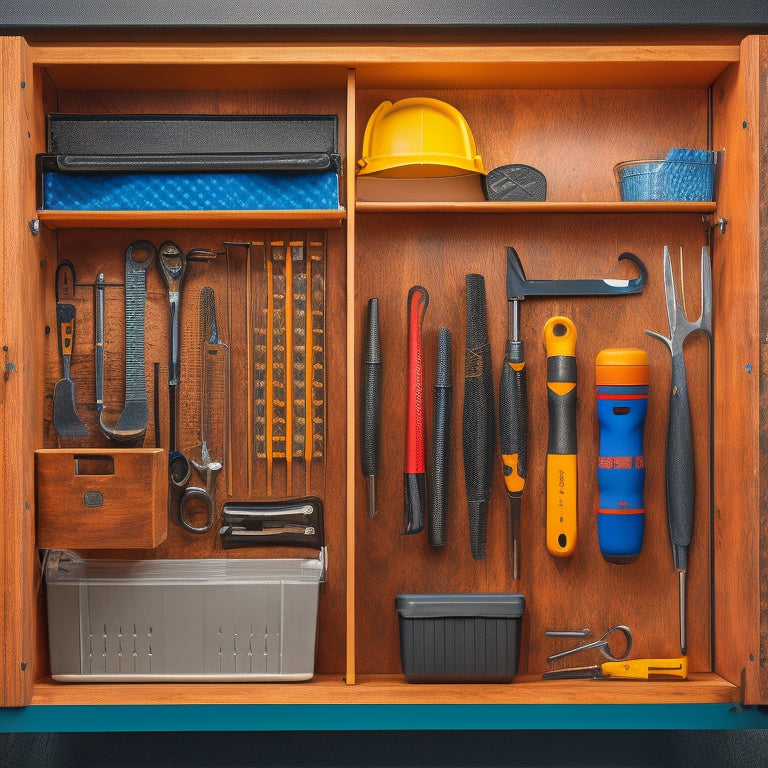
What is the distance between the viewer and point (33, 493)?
205 centimetres

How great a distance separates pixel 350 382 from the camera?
2.10m

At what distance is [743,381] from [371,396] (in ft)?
3.11

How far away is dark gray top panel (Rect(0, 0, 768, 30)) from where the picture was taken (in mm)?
2012

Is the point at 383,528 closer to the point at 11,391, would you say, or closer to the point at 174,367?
the point at 174,367

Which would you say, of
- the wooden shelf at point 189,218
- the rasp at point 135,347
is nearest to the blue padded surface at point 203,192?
the wooden shelf at point 189,218

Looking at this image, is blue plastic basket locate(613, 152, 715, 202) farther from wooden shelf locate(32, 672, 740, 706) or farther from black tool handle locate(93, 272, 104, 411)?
black tool handle locate(93, 272, 104, 411)

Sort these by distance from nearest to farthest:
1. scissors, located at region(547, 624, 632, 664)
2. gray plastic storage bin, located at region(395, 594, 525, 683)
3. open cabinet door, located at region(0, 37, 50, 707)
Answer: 1. open cabinet door, located at region(0, 37, 50, 707)
2. gray plastic storage bin, located at region(395, 594, 525, 683)
3. scissors, located at region(547, 624, 632, 664)

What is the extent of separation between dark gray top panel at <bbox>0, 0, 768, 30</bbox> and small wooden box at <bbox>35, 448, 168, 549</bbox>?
3.51 feet

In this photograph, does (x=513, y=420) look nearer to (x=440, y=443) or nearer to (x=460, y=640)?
(x=440, y=443)

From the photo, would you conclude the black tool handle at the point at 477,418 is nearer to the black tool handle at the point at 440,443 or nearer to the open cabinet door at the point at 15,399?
the black tool handle at the point at 440,443

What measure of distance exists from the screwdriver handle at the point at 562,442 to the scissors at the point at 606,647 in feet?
0.80

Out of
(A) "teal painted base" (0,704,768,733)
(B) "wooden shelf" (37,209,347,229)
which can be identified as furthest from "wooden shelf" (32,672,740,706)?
(B) "wooden shelf" (37,209,347,229)

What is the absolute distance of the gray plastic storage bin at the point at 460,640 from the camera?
6.83 ft

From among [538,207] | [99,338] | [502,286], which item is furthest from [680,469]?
[99,338]
